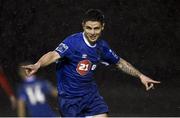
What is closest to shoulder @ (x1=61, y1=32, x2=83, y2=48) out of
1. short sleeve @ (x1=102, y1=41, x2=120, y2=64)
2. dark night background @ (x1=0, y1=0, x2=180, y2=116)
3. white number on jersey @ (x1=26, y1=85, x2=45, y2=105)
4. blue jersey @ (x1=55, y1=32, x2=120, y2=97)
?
blue jersey @ (x1=55, y1=32, x2=120, y2=97)

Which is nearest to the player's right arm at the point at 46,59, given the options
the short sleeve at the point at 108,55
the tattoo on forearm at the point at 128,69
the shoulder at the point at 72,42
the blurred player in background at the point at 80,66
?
the blurred player in background at the point at 80,66

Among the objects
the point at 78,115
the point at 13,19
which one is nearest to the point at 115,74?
the point at 13,19

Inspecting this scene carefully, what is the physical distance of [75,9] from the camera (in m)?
11.7

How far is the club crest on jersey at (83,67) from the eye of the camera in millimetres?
5441

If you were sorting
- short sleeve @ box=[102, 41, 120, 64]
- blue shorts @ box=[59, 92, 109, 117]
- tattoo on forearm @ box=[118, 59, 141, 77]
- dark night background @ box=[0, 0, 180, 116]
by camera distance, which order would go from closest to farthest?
blue shorts @ box=[59, 92, 109, 117]
short sleeve @ box=[102, 41, 120, 64]
tattoo on forearm @ box=[118, 59, 141, 77]
dark night background @ box=[0, 0, 180, 116]

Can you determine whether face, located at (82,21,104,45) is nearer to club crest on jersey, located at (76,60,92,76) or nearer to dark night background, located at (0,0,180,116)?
club crest on jersey, located at (76,60,92,76)

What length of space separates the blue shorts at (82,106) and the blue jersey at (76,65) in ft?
0.18

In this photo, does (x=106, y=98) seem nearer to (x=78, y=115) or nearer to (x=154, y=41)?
(x=154, y=41)

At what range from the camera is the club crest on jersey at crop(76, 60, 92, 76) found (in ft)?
17.9

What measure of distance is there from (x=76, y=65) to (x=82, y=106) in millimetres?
417

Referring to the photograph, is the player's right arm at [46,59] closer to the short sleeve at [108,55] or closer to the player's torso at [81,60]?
the player's torso at [81,60]

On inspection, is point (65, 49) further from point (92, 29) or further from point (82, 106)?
point (82, 106)

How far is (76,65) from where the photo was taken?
17.9 feet

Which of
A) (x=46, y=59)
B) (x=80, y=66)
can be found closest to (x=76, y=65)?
(x=80, y=66)
